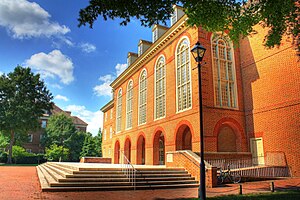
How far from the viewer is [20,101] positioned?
39781 millimetres

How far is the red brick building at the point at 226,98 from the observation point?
15430mm

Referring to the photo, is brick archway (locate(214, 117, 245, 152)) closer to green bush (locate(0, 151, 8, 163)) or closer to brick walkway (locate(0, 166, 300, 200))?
brick walkway (locate(0, 166, 300, 200))

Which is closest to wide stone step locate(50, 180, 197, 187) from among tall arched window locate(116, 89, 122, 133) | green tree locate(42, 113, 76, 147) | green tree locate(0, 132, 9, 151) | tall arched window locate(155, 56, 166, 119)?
tall arched window locate(155, 56, 166, 119)

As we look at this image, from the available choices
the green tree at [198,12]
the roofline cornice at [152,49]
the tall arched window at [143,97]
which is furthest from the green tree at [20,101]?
the green tree at [198,12]

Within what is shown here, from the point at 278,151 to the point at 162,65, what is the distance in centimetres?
1188

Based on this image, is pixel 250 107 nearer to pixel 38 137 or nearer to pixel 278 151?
pixel 278 151

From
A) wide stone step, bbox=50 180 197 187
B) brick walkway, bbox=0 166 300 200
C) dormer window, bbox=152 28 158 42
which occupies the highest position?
dormer window, bbox=152 28 158 42

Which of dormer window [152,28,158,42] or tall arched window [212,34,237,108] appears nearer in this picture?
tall arched window [212,34,237,108]

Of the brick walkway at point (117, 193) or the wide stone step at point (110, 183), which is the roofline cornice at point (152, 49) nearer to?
the wide stone step at point (110, 183)

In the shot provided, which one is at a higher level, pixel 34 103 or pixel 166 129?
pixel 34 103

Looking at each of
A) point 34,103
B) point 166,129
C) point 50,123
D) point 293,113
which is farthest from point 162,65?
point 50,123

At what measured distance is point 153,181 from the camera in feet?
39.6

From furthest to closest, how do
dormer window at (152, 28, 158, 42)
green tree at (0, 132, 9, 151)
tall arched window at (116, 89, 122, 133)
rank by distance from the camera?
1. green tree at (0, 132, 9, 151)
2. tall arched window at (116, 89, 122, 133)
3. dormer window at (152, 28, 158, 42)

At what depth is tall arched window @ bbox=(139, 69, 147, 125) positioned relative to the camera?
2561 centimetres
